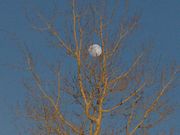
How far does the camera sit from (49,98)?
9898 mm

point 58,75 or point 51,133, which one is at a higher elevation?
point 58,75

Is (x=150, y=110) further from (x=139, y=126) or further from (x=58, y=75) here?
(x=58, y=75)

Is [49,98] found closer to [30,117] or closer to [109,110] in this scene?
[30,117]

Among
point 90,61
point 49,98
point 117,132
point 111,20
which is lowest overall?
point 117,132

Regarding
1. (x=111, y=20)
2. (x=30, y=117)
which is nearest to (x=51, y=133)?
(x=30, y=117)

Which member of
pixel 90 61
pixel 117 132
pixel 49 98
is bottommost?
pixel 117 132

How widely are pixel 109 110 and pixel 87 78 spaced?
0.83 m

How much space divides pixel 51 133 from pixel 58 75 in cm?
124

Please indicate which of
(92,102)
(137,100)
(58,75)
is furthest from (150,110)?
(58,75)

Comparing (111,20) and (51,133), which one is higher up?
(111,20)

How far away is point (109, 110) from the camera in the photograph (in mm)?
9812

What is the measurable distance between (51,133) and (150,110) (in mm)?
2149

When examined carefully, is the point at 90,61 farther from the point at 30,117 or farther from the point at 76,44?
the point at 30,117

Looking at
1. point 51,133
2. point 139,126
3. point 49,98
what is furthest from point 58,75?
point 139,126
